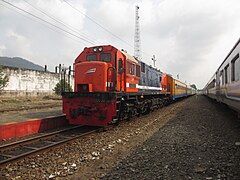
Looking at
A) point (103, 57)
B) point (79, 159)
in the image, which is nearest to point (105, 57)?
point (103, 57)

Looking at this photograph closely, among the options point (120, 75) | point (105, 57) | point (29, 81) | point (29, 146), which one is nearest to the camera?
point (29, 146)

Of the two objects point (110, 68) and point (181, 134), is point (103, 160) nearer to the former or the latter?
point (181, 134)

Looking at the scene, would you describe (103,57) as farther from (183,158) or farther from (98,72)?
(183,158)

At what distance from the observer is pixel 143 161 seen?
6.73 meters

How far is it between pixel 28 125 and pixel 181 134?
19.1 ft

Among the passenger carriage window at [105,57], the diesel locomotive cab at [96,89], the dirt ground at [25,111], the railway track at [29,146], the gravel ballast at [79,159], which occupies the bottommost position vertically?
the gravel ballast at [79,159]

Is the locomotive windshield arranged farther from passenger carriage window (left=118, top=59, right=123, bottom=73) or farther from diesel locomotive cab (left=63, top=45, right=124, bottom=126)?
passenger carriage window (left=118, top=59, right=123, bottom=73)

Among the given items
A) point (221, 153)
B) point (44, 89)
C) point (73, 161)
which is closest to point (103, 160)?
point (73, 161)

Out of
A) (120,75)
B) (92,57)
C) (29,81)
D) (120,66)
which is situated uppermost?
(92,57)

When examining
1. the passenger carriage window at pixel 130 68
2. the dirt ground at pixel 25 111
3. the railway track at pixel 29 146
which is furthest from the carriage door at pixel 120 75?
the dirt ground at pixel 25 111

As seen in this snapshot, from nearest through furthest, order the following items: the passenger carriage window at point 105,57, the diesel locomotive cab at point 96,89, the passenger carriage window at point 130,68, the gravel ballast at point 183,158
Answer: the gravel ballast at point 183,158 → the diesel locomotive cab at point 96,89 → the passenger carriage window at point 105,57 → the passenger carriage window at point 130,68

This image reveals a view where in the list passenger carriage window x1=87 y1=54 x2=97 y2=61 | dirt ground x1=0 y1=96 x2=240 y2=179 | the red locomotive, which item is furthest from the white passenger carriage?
passenger carriage window x1=87 y1=54 x2=97 y2=61

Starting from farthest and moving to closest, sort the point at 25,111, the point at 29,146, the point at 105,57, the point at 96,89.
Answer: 1. the point at 25,111
2. the point at 105,57
3. the point at 96,89
4. the point at 29,146

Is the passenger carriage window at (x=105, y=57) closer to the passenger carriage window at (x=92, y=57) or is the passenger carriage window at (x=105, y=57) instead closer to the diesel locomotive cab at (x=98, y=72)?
the diesel locomotive cab at (x=98, y=72)
